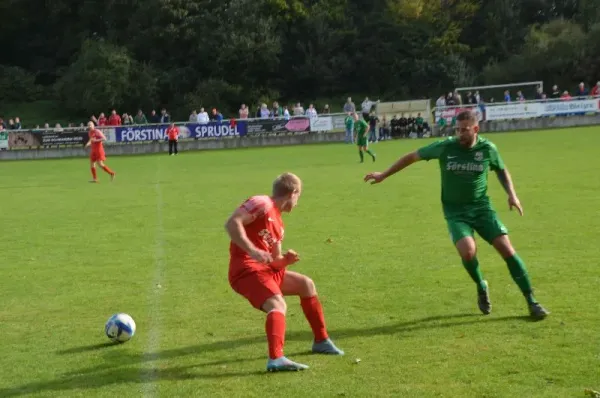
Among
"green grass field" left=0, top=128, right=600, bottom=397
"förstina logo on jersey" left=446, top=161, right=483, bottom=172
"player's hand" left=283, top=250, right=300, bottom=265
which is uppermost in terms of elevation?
"förstina logo on jersey" left=446, top=161, right=483, bottom=172

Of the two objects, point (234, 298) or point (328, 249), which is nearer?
point (234, 298)

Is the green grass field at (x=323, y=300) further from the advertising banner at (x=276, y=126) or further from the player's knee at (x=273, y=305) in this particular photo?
the advertising banner at (x=276, y=126)

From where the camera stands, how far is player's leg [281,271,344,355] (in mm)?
7219

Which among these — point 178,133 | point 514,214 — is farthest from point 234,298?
point 178,133

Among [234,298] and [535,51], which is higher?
[535,51]

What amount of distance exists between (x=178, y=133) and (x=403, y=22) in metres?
28.0

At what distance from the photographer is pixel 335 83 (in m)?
65.5

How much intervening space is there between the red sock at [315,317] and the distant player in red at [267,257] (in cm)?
11

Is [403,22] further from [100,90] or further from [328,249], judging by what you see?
[328,249]

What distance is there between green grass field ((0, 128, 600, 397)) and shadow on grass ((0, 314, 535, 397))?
0.02 metres

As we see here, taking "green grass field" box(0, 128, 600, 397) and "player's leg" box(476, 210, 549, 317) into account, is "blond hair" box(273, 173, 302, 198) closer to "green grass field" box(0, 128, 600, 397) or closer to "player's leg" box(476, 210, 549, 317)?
"green grass field" box(0, 128, 600, 397)

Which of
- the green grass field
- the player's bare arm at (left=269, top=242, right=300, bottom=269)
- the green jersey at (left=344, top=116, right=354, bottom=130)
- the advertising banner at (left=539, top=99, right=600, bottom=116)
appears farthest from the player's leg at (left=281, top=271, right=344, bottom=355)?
the advertising banner at (left=539, top=99, right=600, bottom=116)

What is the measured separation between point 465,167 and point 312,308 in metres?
2.20

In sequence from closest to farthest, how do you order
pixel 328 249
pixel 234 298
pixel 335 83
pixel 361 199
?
pixel 234 298, pixel 328 249, pixel 361 199, pixel 335 83
